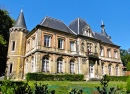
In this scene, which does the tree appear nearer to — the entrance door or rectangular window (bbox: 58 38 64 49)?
rectangular window (bbox: 58 38 64 49)

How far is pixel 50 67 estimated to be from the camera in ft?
74.3

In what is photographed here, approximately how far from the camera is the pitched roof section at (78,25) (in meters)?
27.2

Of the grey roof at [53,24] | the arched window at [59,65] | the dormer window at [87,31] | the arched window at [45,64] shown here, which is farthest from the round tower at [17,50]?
the dormer window at [87,31]

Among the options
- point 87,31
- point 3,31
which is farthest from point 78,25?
point 3,31

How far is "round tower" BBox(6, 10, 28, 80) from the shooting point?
2571 cm

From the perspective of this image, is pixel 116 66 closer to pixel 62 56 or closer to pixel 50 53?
pixel 62 56

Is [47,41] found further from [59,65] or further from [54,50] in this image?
[59,65]

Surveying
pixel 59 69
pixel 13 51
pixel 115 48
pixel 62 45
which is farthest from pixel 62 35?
pixel 115 48

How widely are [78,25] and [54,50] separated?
7.46 m

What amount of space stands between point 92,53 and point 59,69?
7.15 meters

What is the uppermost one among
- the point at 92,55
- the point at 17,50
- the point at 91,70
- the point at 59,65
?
the point at 17,50

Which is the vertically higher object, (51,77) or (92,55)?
(92,55)

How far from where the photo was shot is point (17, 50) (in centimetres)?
2644

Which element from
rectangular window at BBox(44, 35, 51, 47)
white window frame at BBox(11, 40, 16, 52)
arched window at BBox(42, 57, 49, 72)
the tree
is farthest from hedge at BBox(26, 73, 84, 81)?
the tree
